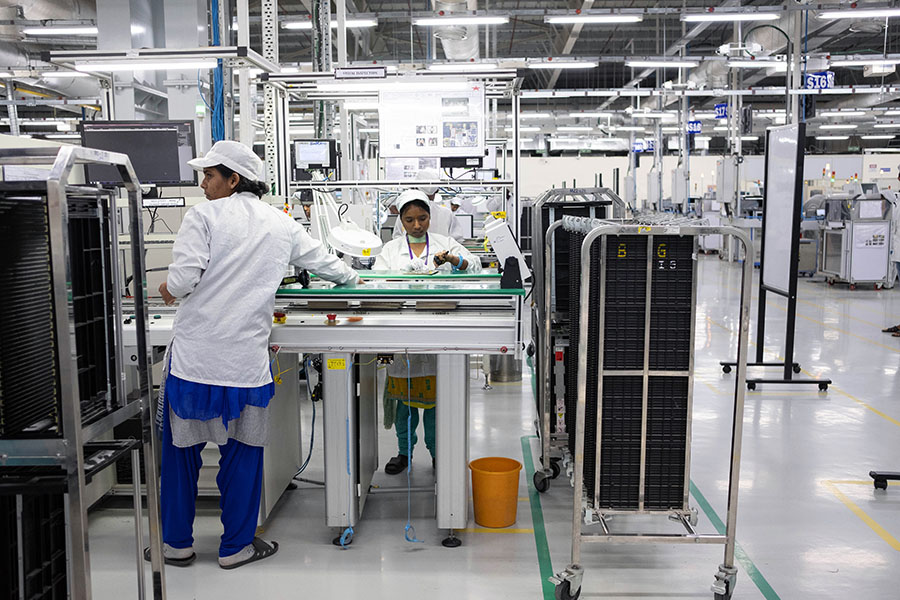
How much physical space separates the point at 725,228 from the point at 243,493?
205cm

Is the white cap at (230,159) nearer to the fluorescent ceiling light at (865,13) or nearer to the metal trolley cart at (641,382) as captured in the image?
the metal trolley cart at (641,382)

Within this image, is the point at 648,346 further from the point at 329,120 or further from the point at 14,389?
the point at 329,120

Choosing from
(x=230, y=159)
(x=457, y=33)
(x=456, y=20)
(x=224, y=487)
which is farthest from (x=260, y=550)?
(x=457, y=33)

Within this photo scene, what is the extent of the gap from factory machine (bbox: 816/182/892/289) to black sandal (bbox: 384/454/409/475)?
8.95 metres

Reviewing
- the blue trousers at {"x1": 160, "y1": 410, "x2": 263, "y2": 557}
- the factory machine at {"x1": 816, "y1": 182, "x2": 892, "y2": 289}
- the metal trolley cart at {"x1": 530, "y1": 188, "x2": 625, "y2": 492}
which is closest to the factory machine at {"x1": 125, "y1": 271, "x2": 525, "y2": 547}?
the blue trousers at {"x1": 160, "y1": 410, "x2": 263, "y2": 557}

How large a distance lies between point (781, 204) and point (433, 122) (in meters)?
2.78

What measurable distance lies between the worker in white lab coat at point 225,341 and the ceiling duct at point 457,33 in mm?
5703

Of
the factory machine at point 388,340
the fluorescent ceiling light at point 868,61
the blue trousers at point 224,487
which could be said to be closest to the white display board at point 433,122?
the factory machine at point 388,340

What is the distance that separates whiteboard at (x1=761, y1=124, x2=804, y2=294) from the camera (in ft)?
16.9

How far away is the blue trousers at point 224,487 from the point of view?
2.88 m

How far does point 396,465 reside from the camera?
13.3 ft

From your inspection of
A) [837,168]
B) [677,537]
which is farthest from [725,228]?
[837,168]

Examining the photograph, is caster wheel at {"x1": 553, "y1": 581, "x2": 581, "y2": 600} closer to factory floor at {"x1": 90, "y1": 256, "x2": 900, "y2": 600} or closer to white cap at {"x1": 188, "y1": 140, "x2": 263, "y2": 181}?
factory floor at {"x1": 90, "y1": 256, "x2": 900, "y2": 600}

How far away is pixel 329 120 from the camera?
21.5 feet
